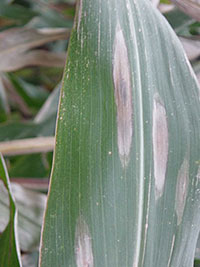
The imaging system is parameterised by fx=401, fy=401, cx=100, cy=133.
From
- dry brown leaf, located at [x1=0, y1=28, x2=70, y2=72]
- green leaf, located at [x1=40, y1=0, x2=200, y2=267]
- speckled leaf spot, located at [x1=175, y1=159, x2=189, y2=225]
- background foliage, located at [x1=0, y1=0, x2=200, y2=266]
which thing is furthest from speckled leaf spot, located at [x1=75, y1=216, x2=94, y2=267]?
dry brown leaf, located at [x1=0, y1=28, x2=70, y2=72]

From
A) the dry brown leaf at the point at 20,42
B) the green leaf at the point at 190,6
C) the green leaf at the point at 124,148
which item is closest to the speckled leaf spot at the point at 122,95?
the green leaf at the point at 124,148

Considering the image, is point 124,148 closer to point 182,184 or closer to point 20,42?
point 182,184

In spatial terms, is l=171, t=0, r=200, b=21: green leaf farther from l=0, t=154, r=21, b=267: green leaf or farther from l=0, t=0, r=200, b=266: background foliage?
l=0, t=154, r=21, b=267: green leaf

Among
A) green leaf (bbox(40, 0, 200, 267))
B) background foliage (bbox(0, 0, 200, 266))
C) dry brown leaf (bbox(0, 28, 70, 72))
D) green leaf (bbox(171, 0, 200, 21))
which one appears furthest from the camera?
dry brown leaf (bbox(0, 28, 70, 72))

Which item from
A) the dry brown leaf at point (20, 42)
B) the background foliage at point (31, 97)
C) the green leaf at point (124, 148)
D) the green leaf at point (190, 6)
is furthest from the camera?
the dry brown leaf at point (20, 42)

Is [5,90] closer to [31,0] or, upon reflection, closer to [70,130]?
[31,0]

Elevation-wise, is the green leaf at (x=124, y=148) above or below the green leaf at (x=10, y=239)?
above

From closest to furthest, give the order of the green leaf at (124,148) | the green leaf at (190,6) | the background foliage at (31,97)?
the green leaf at (124,148), the green leaf at (190,6), the background foliage at (31,97)

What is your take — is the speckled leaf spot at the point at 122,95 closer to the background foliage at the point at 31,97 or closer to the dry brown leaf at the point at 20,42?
the background foliage at the point at 31,97
